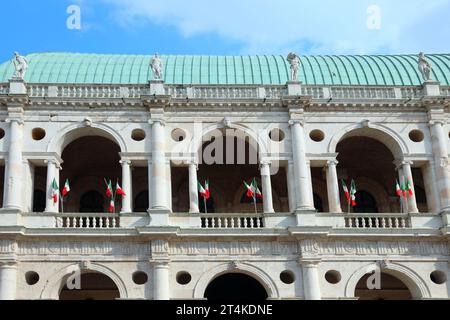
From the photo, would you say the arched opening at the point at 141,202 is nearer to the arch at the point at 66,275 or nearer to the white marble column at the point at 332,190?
the arch at the point at 66,275

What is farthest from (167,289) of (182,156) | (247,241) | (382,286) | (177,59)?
(177,59)

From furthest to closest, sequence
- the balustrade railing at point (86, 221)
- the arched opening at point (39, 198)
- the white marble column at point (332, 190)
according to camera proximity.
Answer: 1. the arched opening at point (39, 198)
2. the white marble column at point (332, 190)
3. the balustrade railing at point (86, 221)

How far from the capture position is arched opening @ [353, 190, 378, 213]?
117 ft

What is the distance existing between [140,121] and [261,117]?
5.44 m

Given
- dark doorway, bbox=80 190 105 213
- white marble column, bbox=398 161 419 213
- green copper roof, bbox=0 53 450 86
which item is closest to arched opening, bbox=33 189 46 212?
dark doorway, bbox=80 190 105 213

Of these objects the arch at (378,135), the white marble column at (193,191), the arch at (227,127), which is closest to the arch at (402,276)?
the arch at (378,135)

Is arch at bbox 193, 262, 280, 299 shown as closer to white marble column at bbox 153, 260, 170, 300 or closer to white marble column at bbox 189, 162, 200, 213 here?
white marble column at bbox 153, 260, 170, 300

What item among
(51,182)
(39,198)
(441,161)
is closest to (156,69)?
(51,182)

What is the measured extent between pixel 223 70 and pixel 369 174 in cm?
928

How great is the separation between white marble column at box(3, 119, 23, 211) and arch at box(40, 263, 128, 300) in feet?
10.6

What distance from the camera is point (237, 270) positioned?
29172mm

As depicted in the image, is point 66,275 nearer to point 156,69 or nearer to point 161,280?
point 161,280

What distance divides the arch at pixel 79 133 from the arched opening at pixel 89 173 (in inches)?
103

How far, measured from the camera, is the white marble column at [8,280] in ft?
90.9
